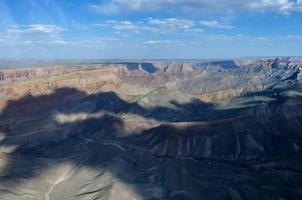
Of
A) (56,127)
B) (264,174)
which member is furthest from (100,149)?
(264,174)

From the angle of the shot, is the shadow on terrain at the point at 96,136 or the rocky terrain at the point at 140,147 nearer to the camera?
the rocky terrain at the point at 140,147

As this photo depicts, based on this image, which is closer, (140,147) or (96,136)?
(140,147)

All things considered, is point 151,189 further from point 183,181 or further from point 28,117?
point 28,117

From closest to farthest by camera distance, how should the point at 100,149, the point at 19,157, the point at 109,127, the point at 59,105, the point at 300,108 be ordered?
the point at 19,157 → the point at 100,149 → the point at 300,108 → the point at 109,127 → the point at 59,105

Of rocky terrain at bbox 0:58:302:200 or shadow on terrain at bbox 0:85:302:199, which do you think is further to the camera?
shadow on terrain at bbox 0:85:302:199
